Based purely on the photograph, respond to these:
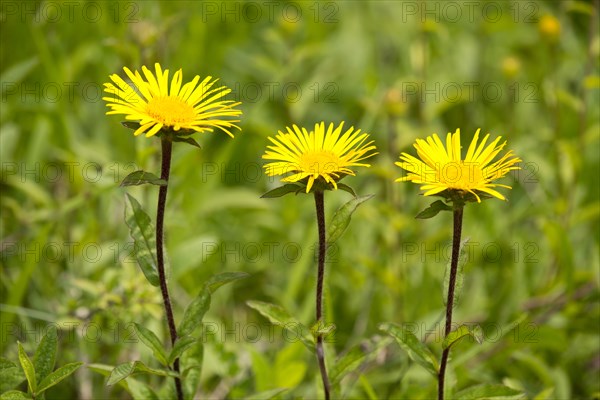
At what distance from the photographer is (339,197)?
10.1ft

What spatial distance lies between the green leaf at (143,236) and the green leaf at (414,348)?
51cm

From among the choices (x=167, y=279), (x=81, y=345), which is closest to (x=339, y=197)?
(x=81, y=345)

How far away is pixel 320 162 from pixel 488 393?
2.07 feet

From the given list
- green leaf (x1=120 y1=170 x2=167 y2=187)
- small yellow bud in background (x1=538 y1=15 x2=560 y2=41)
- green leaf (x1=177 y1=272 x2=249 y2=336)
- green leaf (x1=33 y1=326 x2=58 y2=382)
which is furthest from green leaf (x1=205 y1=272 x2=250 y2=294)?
small yellow bud in background (x1=538 y1=15 x2=560 y2=41)

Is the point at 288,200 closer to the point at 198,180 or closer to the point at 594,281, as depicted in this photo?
the point at 198,180

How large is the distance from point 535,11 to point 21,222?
302 cm

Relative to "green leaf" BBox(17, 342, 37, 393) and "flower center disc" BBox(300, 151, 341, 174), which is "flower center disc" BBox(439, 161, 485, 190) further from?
"green leaf" BBox(17, 342, 37, 393)

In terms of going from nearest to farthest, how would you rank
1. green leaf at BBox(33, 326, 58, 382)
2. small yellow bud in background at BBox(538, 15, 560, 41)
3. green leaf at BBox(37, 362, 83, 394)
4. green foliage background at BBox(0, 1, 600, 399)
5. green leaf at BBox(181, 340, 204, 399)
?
green leaf at BBox(37, 362, 83, 394), green leaf at BBox(33, 326, 58, 382), green leaf at BBox(181, 340, 204, 399), green foliage background at BBox(0, 1, 600, 399), small yellow bud in background at BBox(538, 15, 560, 41)

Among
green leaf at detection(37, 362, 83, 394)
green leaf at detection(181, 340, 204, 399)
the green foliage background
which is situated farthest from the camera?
the green foliage background

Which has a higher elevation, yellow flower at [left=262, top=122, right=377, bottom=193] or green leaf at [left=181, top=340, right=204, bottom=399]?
yellow flower at [left=262, top=122, right=377, bottom=193]

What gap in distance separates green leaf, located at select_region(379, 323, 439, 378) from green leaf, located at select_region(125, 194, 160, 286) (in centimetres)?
51

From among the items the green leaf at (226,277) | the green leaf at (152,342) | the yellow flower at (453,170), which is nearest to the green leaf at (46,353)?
the green leaf at (152,342)

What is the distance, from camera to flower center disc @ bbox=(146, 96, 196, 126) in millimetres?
1437

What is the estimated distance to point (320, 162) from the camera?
152 cm
